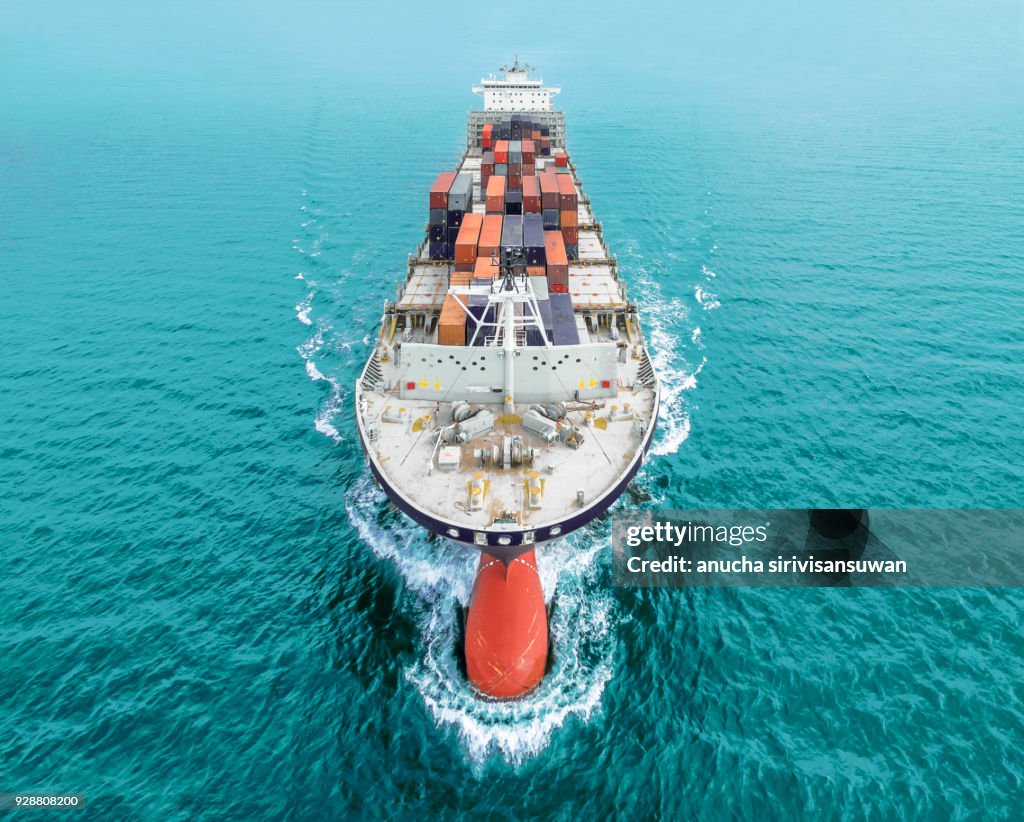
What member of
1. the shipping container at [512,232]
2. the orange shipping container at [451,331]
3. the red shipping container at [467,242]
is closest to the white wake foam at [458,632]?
the orange shipping container at [451,331]

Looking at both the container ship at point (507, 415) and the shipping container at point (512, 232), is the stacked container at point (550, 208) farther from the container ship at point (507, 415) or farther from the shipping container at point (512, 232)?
the container ship at point (507, 415)

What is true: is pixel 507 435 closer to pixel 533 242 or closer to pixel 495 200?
pixel 533 242

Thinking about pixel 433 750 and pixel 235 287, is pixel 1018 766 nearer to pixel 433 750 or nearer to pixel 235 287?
pixel 433 750

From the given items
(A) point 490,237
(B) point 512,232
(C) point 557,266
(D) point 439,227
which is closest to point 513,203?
(D) point 439,227

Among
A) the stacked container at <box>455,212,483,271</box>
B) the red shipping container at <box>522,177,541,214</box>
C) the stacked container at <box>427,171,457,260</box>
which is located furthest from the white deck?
the red shipping container at <box>522,177,541,214</box>

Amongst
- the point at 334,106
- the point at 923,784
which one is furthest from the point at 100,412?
the point at 334,106
